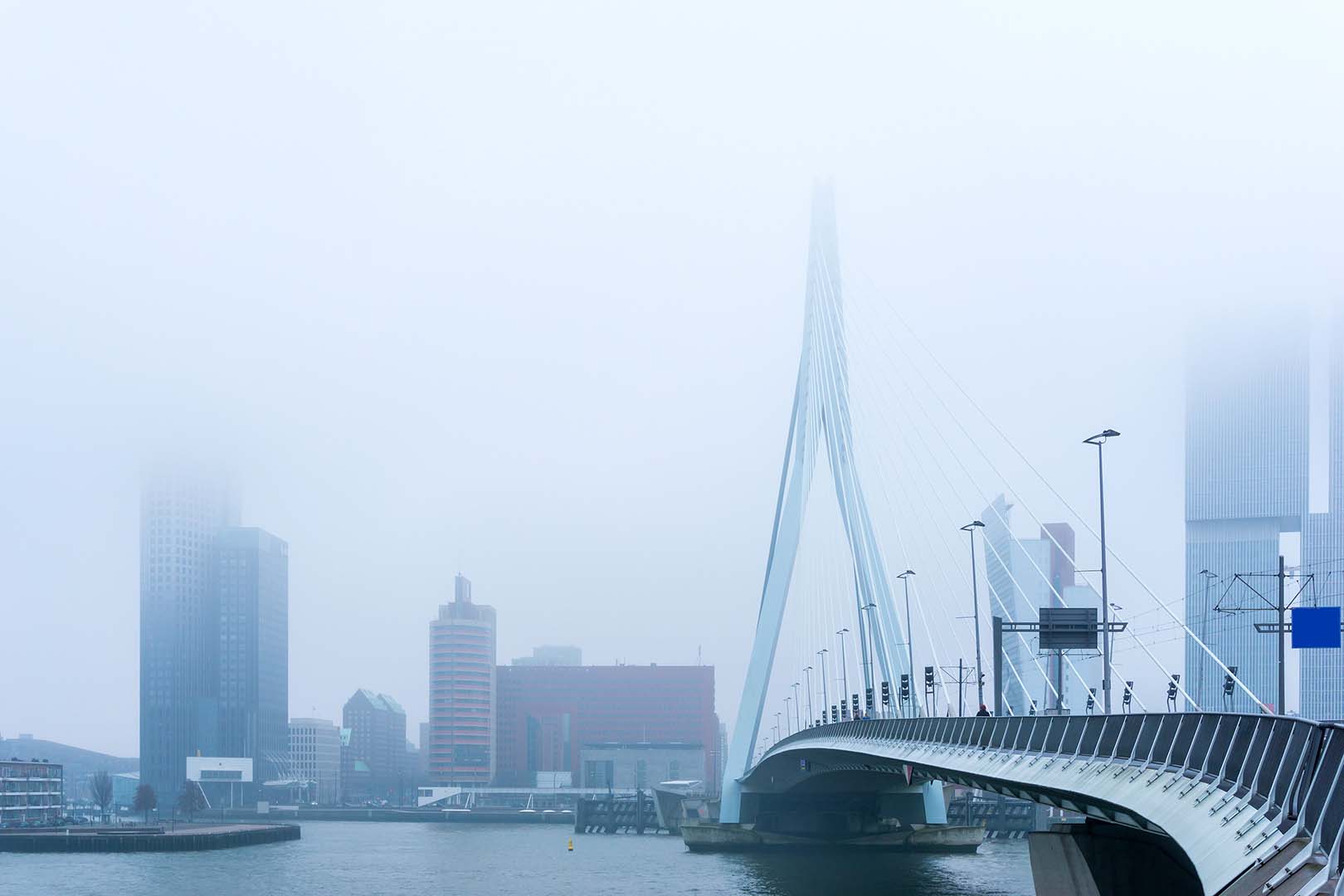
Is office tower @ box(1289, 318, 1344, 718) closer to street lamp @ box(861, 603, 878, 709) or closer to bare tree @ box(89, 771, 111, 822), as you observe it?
street lamp @ box(861, 603, 878, 709)

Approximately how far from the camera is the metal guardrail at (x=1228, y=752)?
520 inches

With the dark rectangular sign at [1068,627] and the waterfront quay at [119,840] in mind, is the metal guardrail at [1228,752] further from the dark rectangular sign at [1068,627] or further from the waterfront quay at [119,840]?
the waterfront quay at [119,840]

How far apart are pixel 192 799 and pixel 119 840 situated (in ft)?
236

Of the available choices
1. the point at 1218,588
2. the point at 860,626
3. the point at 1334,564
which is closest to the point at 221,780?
the point at 1218,588

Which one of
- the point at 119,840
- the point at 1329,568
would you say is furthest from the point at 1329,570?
the point at 119,840

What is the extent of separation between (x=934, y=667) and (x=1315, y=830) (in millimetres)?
37877

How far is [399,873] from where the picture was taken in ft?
226

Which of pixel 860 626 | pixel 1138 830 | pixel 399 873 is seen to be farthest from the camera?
pixel 399 873

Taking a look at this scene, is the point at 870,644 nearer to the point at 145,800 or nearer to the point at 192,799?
the point at 192,799

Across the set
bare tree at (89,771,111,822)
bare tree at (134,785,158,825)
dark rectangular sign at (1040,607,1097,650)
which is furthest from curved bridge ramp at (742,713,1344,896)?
bare tree at (134,785,158,825)

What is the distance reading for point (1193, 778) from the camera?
18.5 meters

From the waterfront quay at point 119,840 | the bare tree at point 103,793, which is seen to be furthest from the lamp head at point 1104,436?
the bare tree at point 103,793

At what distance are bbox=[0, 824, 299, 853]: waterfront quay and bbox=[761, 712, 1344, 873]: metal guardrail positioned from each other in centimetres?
7697

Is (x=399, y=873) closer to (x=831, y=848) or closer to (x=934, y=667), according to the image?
(x=831, y=848)
